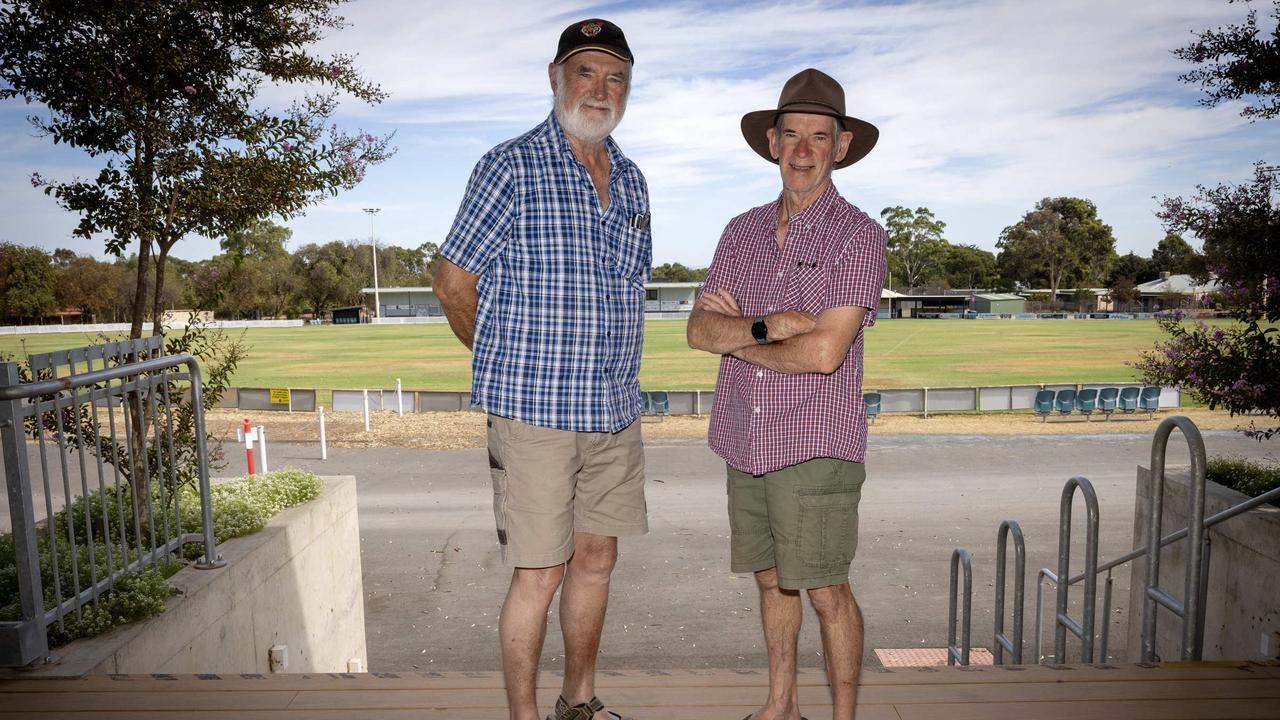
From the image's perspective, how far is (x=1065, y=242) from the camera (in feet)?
350

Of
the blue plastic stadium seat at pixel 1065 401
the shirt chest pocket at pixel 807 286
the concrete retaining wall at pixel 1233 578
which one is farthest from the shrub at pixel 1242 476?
the blue plastic stadium seat at pixel 1065 401

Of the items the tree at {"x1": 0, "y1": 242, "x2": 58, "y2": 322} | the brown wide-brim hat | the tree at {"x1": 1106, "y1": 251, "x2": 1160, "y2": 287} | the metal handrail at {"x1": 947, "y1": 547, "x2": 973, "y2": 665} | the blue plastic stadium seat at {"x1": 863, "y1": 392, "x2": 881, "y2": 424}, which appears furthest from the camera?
the tree at {"x1": 1106, "y1": 251, "x2": 1160, "y2": 287}

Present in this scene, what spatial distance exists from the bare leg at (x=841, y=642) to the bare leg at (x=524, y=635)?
0.76 m

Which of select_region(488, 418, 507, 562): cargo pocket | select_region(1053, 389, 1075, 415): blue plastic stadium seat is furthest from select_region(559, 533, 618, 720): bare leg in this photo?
select_region(1053, 389, 1075, 415): blue plastic stadium seat

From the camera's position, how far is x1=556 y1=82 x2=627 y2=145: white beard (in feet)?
8.51

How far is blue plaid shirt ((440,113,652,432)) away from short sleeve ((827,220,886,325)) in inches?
25.3

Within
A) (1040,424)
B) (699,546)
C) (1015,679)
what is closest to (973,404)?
(1040,424)

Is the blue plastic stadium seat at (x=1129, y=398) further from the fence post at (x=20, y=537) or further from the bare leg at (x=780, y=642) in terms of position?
the fence post at (x=20, y=537)

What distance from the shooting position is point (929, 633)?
26.5ft

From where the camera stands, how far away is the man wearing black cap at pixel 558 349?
2.48 m

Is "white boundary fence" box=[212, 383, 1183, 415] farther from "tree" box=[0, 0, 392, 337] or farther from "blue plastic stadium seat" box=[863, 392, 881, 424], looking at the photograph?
"tree" box=[0, 0, 392, 337]

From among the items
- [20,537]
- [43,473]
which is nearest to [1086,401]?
[43,473]

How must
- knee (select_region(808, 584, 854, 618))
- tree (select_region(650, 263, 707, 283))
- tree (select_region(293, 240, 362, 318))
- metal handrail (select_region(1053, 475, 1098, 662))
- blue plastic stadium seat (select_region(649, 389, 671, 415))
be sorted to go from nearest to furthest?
1. knee (select_region(808, 584, 854, 618))
2. metal handrail (select_region(1053, 475, 1098, 662))
3. blue plastic stadium seat (select_region(649, 389, 671, 415))
4. tree (select_region(293, 240, 362, 318))
5. tree (select_region(650, 263, 707, 283))

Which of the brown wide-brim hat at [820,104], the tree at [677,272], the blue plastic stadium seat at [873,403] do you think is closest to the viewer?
the brown wide-brim hat at [820,104]
